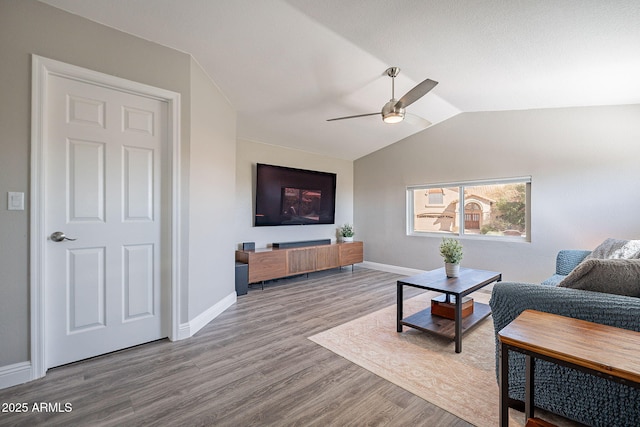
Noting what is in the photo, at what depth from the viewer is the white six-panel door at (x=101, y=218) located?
6.70 ft

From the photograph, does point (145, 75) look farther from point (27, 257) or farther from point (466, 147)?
point (466, 147)

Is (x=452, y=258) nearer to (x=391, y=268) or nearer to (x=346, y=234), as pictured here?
(x=391, y=268)

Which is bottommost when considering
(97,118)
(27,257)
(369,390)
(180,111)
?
(369,390)

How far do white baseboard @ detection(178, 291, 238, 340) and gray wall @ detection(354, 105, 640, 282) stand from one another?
10.4ft

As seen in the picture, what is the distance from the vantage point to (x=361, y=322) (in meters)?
2.92

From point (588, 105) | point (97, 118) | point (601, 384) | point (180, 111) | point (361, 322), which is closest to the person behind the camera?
point (601, 384)

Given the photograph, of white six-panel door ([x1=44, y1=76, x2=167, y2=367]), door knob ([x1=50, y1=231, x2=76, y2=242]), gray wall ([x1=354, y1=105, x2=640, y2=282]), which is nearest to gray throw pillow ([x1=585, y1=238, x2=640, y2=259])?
gray wall ([x1=354, y1=105, x2=640, y2=282])

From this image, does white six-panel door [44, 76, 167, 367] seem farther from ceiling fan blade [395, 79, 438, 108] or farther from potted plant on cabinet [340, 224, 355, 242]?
potted plant on cabinet [340, 224, 355, 242]

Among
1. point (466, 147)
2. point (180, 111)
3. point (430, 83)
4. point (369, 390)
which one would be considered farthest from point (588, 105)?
point (180, 111)

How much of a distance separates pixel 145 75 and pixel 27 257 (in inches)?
62.3

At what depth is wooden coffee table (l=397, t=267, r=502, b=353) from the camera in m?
2.33

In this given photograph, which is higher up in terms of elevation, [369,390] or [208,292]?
[208,292]

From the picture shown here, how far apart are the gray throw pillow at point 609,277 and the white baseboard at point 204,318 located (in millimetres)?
2796

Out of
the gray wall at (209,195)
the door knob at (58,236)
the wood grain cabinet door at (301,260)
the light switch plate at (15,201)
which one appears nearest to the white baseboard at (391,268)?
the wood grain cabinet door at (301,260)
